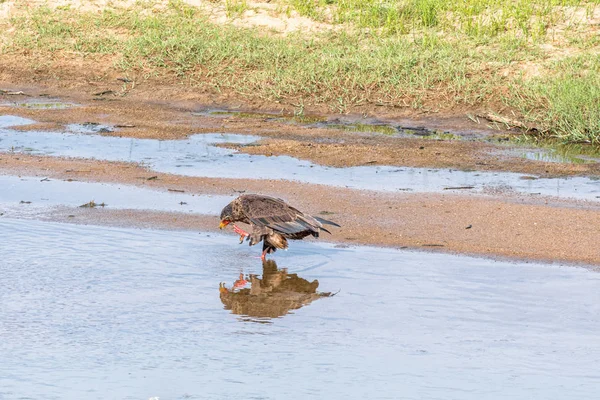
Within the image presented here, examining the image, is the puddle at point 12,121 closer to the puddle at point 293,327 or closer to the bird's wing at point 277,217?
the puddle at point 293,327

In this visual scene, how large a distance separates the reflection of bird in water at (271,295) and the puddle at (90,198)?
6.50 ft

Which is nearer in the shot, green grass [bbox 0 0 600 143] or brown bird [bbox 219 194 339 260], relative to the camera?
brown bird [bbox 219 194 339 260]

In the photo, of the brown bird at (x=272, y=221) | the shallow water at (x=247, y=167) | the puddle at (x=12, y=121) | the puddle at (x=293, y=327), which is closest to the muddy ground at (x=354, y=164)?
the puddle at (x=12, y=121)

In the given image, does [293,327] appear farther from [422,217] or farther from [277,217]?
[422,217]

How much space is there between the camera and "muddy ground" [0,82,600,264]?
331 inches

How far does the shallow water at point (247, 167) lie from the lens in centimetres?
1059

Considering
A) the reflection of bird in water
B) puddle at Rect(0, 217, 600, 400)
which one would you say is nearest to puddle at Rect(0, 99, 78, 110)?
puddle at Rect(0, 217, 600, 400)

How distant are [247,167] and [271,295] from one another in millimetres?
4587

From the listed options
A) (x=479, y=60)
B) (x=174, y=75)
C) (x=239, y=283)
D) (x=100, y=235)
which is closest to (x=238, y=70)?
(x=174, y=75)

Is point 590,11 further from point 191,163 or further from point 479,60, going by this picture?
point 191,163

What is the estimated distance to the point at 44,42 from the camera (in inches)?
701

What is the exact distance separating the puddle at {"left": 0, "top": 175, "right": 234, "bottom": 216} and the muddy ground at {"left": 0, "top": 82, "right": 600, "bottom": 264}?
27 cm

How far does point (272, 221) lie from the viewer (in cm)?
750

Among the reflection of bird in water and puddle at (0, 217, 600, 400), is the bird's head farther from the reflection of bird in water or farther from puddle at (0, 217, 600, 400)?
the reflection of bird in water
